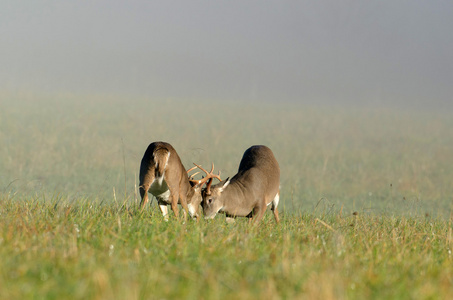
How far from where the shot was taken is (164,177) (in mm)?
8000

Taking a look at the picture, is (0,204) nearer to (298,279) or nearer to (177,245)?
(177,245)

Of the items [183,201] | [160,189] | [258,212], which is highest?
[160,189]

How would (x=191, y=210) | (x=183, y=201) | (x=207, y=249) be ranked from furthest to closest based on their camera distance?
(x=191, y=210), (x=183, y=201), (x=207, y=249)

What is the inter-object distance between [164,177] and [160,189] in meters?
0.29

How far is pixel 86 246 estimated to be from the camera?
18.2ft

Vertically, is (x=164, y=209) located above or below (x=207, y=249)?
below

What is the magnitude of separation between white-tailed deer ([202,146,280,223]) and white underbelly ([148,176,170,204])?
0.61 m

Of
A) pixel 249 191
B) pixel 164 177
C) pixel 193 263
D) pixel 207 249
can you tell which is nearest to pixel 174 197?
pixel 164 177

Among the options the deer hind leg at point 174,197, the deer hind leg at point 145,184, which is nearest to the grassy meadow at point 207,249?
the deer hind leg at point 145,184

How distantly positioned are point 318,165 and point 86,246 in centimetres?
2003

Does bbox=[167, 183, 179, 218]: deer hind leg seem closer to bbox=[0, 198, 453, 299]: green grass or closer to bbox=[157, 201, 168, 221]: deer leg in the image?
bbox=[157, 201, 168, 221]: deer leg

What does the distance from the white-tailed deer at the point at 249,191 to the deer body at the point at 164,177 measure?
392 mm

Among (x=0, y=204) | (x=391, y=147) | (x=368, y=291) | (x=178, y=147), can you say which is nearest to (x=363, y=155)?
(x=391, y=147)

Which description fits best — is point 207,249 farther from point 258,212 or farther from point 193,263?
point 258,212
